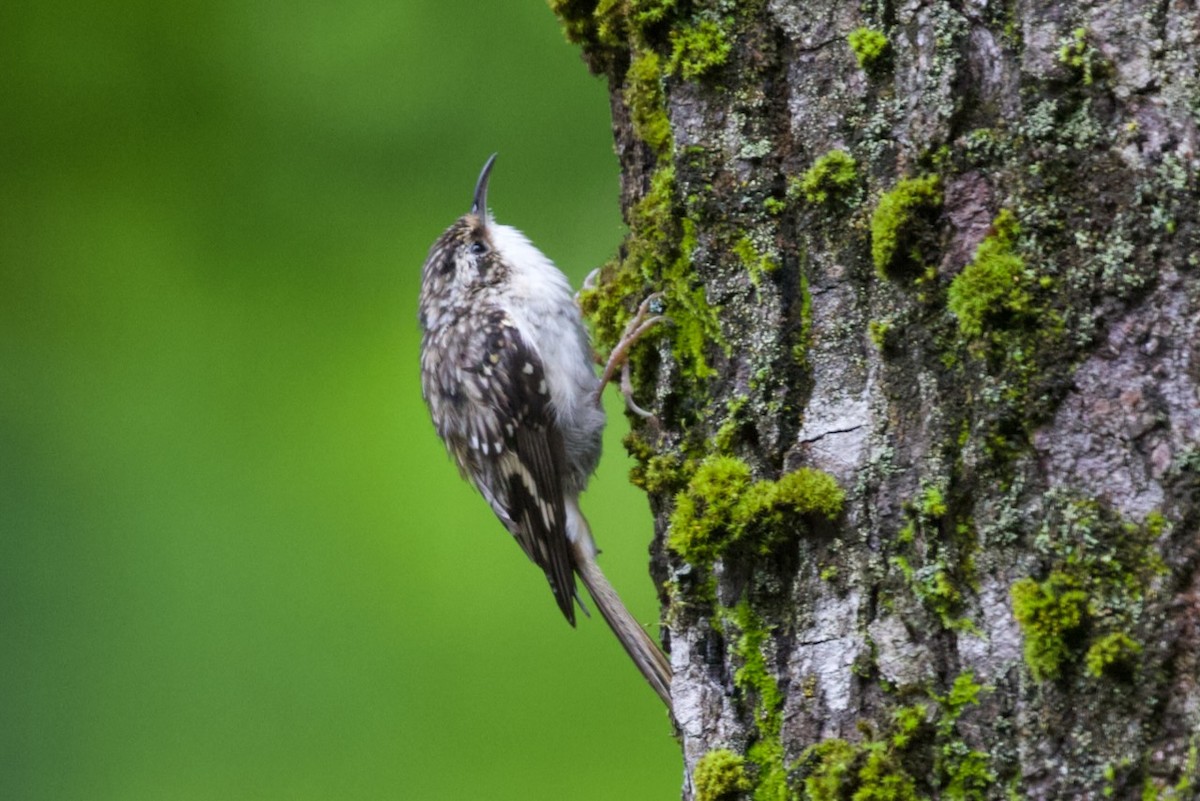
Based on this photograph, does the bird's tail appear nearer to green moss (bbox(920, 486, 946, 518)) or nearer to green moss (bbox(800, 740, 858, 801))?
green moss (bbox(800, 740, 858, 801))

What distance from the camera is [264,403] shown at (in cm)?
328

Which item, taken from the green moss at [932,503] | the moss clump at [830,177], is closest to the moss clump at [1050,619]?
the green moss at [932,503]

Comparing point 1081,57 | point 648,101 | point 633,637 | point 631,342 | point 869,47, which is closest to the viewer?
point 1081,57

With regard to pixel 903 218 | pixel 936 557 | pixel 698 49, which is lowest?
pixel 936 557

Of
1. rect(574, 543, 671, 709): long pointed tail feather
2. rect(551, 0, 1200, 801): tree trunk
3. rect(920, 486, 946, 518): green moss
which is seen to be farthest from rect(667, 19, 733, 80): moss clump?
rect(574, 543, 671, 709): long pointed tail feather

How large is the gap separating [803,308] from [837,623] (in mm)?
413

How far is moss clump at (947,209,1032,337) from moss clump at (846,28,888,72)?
0.91 ft

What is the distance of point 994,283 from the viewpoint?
1452mm

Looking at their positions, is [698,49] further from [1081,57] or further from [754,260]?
[1081,57]

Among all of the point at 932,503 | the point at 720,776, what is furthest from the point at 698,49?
the point at 720,776

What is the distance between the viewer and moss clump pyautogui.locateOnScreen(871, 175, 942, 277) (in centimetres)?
152

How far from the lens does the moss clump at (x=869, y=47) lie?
62.8 inches

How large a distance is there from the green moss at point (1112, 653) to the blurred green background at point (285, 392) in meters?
1.81

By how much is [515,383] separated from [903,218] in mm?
1788
